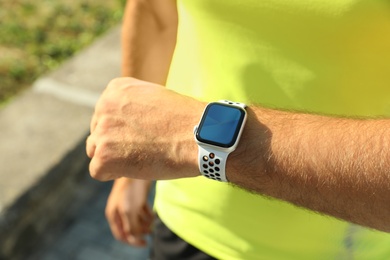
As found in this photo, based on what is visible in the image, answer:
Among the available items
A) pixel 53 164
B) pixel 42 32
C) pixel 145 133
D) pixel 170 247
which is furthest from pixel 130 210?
pixel 42 32

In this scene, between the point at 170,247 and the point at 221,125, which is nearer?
the point at 221,125

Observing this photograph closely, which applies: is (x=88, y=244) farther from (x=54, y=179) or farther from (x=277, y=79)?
(x=277, y=79)

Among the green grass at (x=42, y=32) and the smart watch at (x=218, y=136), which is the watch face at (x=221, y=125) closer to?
the smart watch at (x=218, y=136)

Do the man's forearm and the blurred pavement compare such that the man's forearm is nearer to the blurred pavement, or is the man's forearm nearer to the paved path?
the blurred pavement

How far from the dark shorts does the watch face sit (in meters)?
0.51

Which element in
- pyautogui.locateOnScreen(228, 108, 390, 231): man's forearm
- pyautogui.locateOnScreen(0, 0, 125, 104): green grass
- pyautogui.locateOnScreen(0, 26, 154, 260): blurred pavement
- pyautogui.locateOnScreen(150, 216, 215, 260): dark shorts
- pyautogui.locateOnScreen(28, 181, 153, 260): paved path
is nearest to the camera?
pyautogui.locateOnScreen(228, 108, 390, 231): man's forearm

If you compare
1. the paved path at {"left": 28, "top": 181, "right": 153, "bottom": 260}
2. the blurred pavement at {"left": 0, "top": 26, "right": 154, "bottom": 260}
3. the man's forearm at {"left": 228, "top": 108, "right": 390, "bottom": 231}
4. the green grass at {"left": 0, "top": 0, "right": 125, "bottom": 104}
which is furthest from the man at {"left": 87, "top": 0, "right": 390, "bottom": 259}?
the green grass at {"left": 0, "top": 0, "right": 125, "bottom": 104}

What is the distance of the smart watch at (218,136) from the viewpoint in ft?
3.50

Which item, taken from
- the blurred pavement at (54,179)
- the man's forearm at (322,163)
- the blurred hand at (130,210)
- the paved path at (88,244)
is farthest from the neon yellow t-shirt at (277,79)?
the paved path at (88,244)

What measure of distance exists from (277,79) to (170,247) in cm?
60

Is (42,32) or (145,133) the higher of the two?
(145,133)

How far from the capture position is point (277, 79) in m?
1.25

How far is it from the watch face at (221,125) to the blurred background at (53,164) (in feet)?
6.13

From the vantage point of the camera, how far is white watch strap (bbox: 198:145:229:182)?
1075 millimetres
